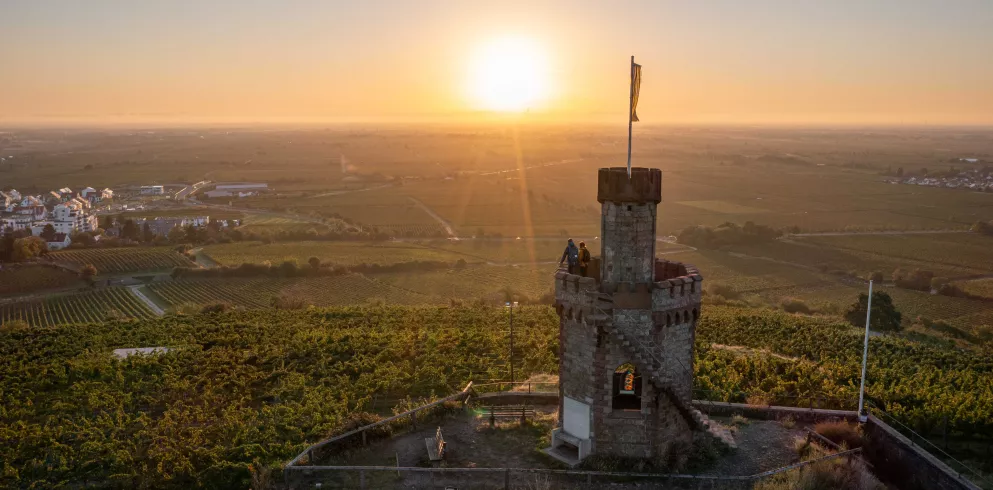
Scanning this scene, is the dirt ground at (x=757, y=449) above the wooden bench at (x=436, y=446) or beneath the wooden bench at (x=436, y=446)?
beneath

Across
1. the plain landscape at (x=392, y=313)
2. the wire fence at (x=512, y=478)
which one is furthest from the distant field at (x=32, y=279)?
the wire fence at (x=512, y=478)

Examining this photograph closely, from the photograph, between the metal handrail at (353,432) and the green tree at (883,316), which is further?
the green tree at (883,316)

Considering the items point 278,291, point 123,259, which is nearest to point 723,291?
point 278,291

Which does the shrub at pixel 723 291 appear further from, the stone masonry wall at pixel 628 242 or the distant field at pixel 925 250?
the stone masonry wall at pixel 628 242

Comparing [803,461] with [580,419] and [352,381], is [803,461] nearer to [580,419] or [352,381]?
[580,419]

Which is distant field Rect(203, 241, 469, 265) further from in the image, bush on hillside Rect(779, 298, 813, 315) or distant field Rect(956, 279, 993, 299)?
distant field Rect(956, 279, 993, 299)

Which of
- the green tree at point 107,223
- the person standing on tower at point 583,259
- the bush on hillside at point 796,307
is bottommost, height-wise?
the bush on hillside at point 796,307

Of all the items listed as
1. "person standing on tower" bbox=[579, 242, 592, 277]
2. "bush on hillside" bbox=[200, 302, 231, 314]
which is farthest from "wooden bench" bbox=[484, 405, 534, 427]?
"bush on hillside" bbox=[200, 302, 231, 314]
